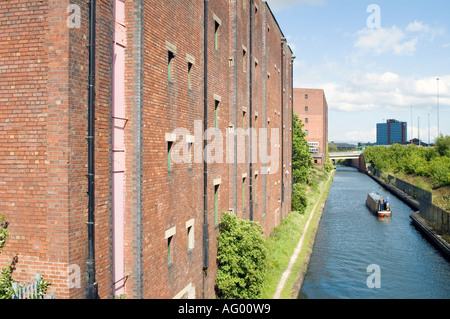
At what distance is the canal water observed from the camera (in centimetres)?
2238

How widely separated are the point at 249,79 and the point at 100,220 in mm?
15058

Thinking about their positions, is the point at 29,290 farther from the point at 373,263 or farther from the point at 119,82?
the point at 373,263

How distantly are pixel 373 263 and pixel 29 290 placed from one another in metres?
24.9

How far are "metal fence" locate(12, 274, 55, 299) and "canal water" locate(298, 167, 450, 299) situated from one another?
51.2 ft

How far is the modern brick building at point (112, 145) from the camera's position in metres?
7.60

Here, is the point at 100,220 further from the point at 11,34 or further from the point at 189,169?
the point at 189,169

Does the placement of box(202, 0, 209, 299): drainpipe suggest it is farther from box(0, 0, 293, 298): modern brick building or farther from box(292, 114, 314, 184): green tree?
box(292, 114, 314, 184): green tree

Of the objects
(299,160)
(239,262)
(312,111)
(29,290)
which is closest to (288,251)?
(239,262)

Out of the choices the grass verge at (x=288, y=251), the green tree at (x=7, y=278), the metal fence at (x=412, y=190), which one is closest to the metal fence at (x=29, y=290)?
the green tree at (x=7, y=278)

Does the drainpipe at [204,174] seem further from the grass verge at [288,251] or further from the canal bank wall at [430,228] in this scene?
the canal bank wall at [430,228]

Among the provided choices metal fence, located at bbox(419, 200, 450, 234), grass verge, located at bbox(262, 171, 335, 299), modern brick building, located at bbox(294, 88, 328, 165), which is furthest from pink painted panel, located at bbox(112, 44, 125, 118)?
modern brick building, located at bbox(294, 88, 328, 165)

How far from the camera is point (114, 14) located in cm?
955

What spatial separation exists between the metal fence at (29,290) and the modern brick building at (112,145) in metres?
0.20

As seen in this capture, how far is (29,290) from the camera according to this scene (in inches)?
295
